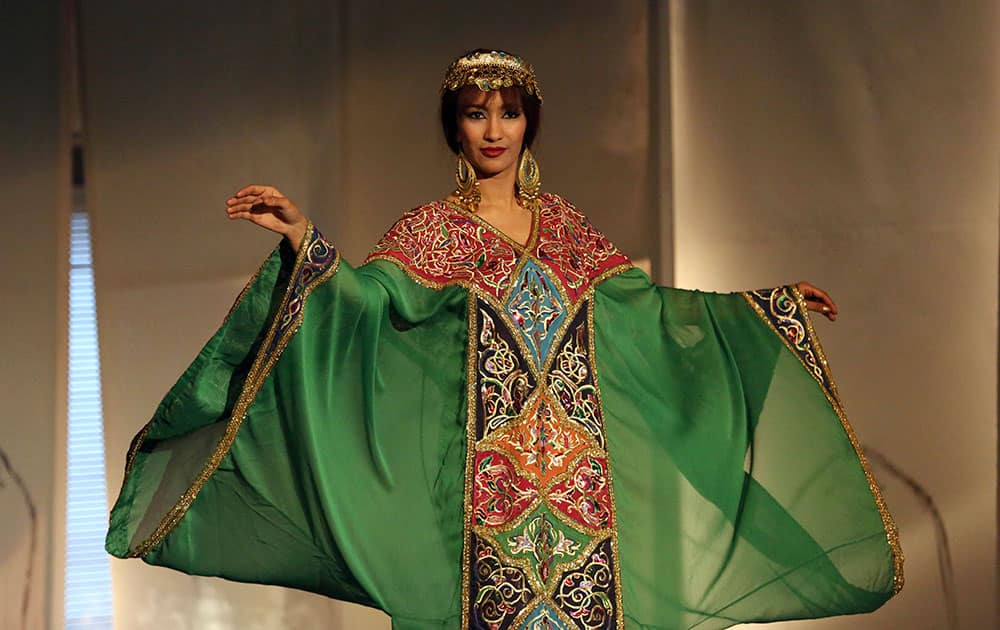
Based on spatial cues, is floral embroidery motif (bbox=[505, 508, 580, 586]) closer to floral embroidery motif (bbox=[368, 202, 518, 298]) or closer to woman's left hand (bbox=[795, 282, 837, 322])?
floral embroidery motif (bbox=[368, 202, 518, 298])

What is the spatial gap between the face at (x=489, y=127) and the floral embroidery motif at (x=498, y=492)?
0.50 metres

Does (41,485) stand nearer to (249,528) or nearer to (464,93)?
(249,528)

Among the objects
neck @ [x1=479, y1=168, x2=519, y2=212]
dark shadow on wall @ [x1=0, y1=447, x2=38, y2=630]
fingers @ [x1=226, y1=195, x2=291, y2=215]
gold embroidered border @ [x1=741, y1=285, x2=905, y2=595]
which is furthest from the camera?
dark shadow on wall @ [x1=0, y1=447, x2=38, y2=630]

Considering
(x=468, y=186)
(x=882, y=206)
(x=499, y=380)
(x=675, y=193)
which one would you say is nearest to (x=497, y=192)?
(x=468, y=186)

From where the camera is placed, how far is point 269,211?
205 centimetres

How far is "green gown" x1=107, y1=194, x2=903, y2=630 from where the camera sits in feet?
6.99

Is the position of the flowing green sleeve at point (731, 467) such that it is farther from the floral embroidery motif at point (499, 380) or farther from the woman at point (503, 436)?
the floral embroidery motif at point (499, 380)

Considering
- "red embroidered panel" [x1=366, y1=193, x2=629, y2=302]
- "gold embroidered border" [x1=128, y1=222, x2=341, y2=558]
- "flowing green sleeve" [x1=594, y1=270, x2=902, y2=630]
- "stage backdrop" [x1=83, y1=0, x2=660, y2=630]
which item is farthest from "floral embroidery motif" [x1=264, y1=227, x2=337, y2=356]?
"stage backdrop" [x1=83, y1=0, x2=660, y2=630]

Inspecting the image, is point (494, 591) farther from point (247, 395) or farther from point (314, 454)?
point (247, 395)

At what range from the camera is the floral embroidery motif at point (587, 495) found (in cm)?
214

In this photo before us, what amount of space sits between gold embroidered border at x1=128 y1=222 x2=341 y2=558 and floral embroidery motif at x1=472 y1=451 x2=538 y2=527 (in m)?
0.36

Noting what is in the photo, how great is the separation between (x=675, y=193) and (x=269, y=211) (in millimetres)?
1576

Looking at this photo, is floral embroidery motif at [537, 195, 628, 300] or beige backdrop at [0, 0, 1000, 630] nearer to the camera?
floral embroidery motif at [537, 195, 628, 300]

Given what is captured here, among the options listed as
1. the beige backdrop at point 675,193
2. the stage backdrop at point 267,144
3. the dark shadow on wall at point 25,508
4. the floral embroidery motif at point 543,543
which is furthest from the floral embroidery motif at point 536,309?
the dark shadow on wall at point 25,508
